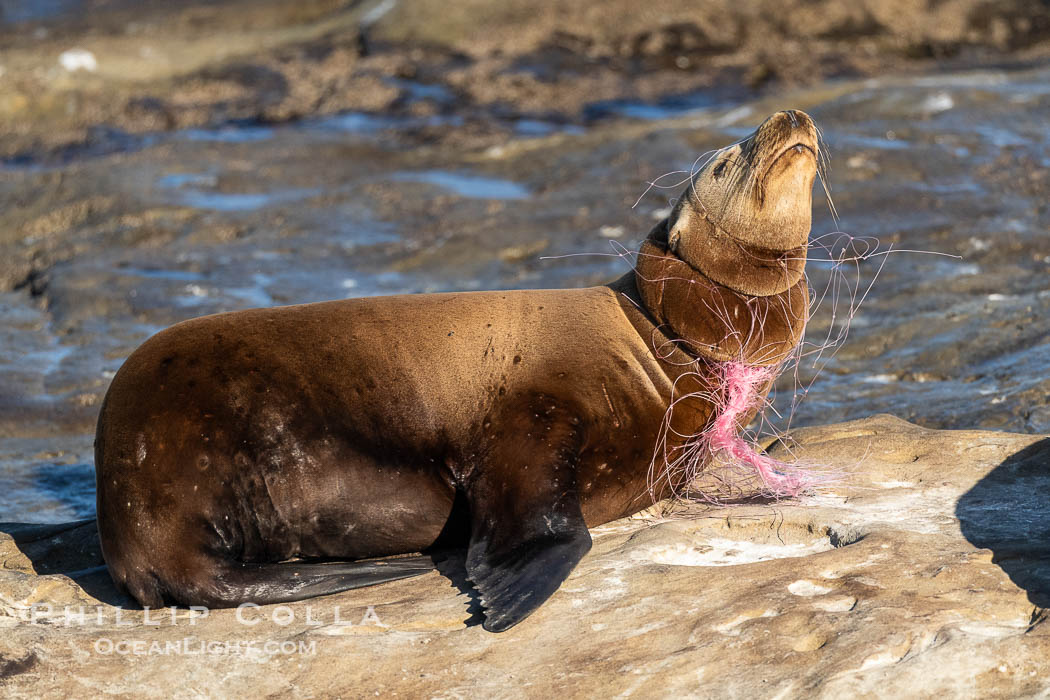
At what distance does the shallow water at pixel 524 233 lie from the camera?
751cm

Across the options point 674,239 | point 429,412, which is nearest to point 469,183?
point 674,239

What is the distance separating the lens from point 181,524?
4383 mm

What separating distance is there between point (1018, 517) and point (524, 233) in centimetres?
685

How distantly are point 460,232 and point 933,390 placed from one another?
4.94m

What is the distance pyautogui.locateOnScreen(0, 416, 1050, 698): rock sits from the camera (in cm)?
343

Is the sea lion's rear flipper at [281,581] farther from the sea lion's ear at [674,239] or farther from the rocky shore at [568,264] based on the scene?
the sea lion's ear at [674,239]

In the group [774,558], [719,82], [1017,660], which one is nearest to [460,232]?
[719,82]

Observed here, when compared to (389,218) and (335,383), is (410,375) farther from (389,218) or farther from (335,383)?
(389,218)

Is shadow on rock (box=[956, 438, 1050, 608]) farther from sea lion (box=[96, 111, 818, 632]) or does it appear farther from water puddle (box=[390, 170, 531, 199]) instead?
water puddle (box=[390, 170, 531, 199])

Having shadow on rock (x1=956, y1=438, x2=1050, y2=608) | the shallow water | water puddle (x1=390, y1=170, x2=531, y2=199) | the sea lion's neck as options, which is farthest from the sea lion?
water puddle (x1=390, y1=170, x2=531, y2=199)

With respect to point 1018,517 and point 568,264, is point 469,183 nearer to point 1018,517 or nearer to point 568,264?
point 568,264

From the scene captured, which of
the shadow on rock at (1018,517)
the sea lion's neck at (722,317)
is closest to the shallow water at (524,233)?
the shadow on rock at (1018,517)

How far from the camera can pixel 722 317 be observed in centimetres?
488

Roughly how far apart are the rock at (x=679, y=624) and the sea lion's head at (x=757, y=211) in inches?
36.2
